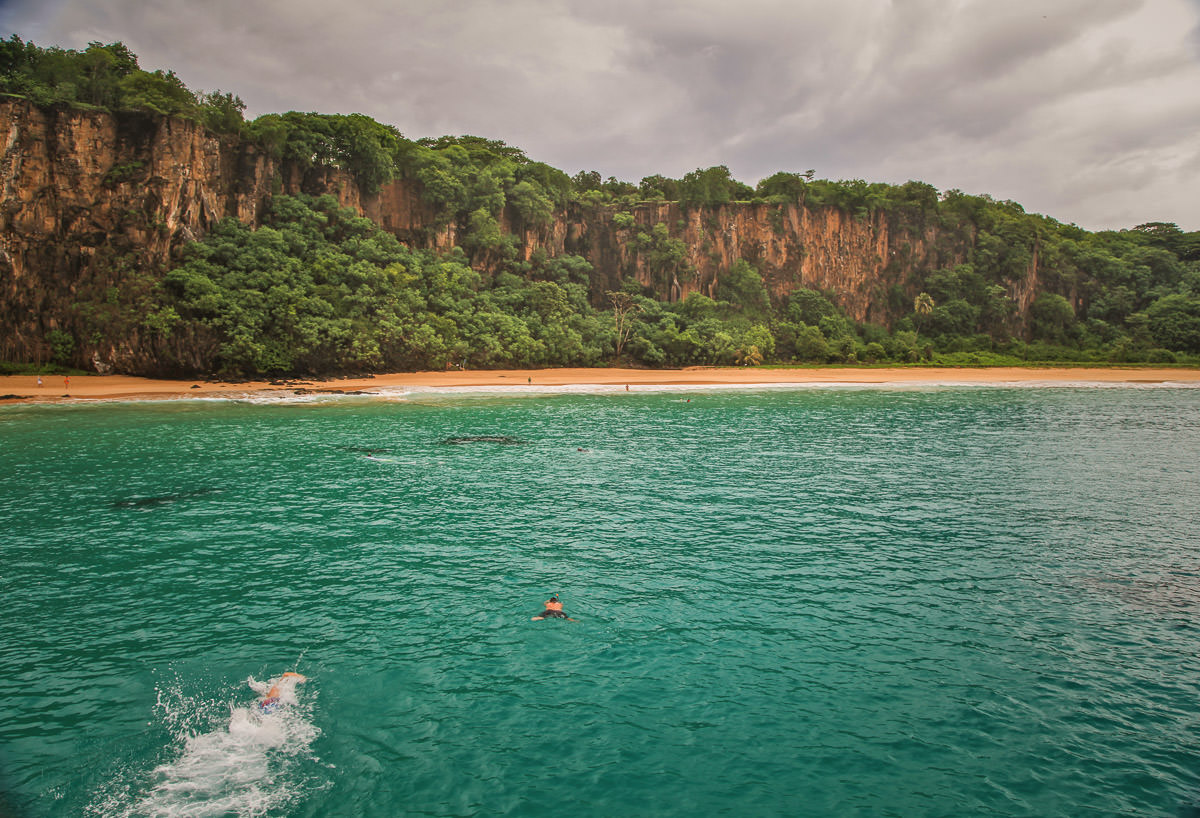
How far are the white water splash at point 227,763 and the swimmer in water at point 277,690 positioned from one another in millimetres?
19

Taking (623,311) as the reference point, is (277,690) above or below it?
below

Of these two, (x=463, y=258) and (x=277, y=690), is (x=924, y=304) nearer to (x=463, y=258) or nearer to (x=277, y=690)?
(x=463, y=258)

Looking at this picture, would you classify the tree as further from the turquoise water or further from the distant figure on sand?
the distant figure on sand

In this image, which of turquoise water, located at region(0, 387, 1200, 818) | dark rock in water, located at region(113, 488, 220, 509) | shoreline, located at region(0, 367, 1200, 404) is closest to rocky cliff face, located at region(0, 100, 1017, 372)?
shoreline, located at region(0, 367, 1200, 404)

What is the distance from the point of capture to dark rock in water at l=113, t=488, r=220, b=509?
17.1 metres

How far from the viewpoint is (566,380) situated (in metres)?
61.1

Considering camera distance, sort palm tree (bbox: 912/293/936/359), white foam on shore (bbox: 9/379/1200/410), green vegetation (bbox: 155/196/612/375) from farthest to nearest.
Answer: palm tree (bbox: 912/293/936/359)
green vegetation (bbox: 155/196/612/375)
white foam on shore (bbox: 9/379/1200/410)

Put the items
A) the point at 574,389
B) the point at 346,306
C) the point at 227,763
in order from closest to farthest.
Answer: the point at 227,763 < the point at 346,306 < the point at 574,389

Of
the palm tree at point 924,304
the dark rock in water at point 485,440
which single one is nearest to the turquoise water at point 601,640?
the dark rock in water at point 485,440

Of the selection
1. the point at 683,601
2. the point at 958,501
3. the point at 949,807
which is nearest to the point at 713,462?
the point at 958,501

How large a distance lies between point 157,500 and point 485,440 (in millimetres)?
12880

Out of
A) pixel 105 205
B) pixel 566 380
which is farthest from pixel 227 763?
pixel 105 205

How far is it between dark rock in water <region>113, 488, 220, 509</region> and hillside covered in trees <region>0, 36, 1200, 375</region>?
112ft

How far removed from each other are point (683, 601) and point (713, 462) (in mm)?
12772
